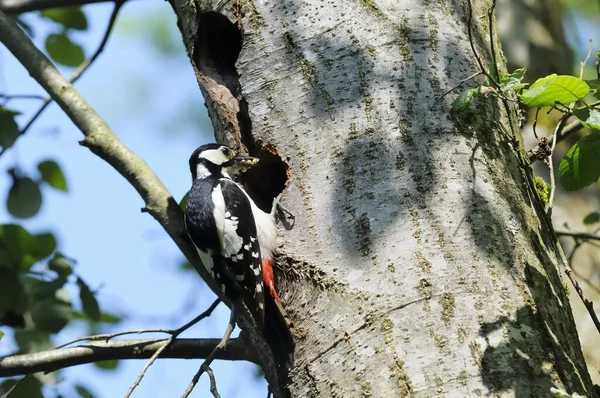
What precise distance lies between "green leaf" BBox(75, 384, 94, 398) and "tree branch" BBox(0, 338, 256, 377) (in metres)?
0.55

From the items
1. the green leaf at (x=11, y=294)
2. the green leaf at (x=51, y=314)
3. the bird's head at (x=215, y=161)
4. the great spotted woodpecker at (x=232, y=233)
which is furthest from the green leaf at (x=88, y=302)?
the bird's head at (x=215, y=161)

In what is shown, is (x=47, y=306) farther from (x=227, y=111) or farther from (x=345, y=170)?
(x=345, y=170)

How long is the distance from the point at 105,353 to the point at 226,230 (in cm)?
85

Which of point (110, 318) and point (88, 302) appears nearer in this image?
point (88, 302)

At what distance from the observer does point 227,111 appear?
291cm

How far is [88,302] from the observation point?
3.22 m

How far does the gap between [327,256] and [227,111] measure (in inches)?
34.7

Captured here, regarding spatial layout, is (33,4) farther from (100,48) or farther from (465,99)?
(465,99)

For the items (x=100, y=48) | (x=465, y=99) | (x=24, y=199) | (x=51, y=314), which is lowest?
(x=465, y=99)

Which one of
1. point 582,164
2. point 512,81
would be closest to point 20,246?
point 512,81

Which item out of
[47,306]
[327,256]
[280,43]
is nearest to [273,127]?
[280,43]

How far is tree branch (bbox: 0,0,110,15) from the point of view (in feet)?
12.0

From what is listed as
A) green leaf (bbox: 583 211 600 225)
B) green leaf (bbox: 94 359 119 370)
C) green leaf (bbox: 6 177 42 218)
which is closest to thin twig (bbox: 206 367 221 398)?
green leaf (bbox: 6 177 42 218)

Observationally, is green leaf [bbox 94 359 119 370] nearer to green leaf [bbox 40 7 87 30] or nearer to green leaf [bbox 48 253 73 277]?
green leaf [bbox 48 253 73 277]
